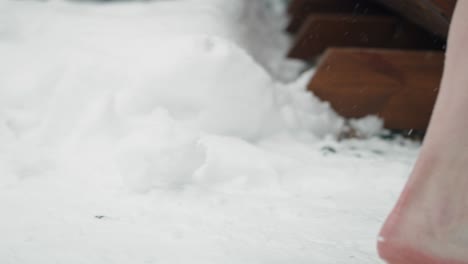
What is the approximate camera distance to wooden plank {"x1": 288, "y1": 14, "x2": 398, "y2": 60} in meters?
1.87

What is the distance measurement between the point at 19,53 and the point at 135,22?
375mm

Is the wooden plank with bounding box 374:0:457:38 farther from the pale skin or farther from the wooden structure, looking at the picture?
the pale skin

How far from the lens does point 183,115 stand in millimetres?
1240

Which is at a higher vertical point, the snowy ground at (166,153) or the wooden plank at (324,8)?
the wooden plank at (324,8)

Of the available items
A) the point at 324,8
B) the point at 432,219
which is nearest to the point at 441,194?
the point at 432,219

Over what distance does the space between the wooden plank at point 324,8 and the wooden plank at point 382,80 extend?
1.90 ft

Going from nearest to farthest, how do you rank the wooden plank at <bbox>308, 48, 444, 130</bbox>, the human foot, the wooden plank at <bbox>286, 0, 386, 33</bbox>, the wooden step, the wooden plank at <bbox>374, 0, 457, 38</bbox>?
the human foot
the wooden plank at <bbox>374, 0, 457, 38</bbox>
the wooden plank at <bbox>308, 48, 444, 130</bbox>
the wooden step
the wooden plank at <bbox>286, 0, 386, 33</bbox>

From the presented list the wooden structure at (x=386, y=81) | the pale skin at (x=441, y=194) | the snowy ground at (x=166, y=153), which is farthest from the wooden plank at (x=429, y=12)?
the pale skin at (x=441, y=194)

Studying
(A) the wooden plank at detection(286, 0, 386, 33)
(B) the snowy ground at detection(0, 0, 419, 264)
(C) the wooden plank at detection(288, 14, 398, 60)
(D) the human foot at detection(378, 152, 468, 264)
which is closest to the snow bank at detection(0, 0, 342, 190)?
(B) the snowy ground at detection(0, 0, 419, 264)

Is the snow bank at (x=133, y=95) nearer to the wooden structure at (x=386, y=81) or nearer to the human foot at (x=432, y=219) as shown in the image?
the wooden structure at (x=386, y=81)

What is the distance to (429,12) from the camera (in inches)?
53.9

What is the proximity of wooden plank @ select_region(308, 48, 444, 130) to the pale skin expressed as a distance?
0.88 meters

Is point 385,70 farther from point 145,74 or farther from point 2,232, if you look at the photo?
point 2,232

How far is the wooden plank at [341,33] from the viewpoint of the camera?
6.15ft
